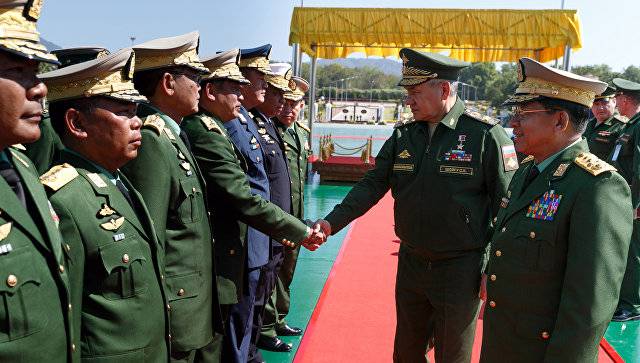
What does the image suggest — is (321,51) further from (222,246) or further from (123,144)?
(123,144)

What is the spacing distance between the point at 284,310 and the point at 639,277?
3.13m

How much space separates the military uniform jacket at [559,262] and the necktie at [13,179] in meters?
1.70

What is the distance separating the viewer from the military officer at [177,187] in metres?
2.24

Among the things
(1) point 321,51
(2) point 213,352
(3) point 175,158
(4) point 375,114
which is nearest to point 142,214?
(3) point 175,158

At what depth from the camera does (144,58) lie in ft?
8.25

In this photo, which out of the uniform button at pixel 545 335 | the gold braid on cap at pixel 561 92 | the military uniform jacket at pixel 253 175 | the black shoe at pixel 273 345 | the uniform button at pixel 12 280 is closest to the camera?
the uniform button at pixel 12 280

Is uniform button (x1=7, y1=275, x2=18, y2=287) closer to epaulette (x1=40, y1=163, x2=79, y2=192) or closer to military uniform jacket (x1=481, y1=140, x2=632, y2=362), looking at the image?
epaulette (x1=40, y1=163, x2=79, y2=192)

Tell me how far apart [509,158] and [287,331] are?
88.6 inches

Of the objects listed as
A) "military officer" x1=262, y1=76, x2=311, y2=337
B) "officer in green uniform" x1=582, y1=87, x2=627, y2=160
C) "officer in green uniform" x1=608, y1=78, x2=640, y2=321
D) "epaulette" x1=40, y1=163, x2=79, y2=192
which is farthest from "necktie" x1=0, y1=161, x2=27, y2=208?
"officer in green uniform" x1=582, y1=87, x2=627, y2=160

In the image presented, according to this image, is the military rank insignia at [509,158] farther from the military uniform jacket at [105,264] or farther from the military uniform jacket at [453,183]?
the military uniform jacket at [105,264]

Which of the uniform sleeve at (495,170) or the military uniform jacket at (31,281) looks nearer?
the military uniform jacket at (31,281)

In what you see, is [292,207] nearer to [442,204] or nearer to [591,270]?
[442,204]

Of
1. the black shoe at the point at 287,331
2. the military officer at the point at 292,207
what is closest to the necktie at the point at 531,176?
the military officer at the point at 292,207

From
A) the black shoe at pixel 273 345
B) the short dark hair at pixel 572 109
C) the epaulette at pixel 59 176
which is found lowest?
the black shoe at pixel 273 345
